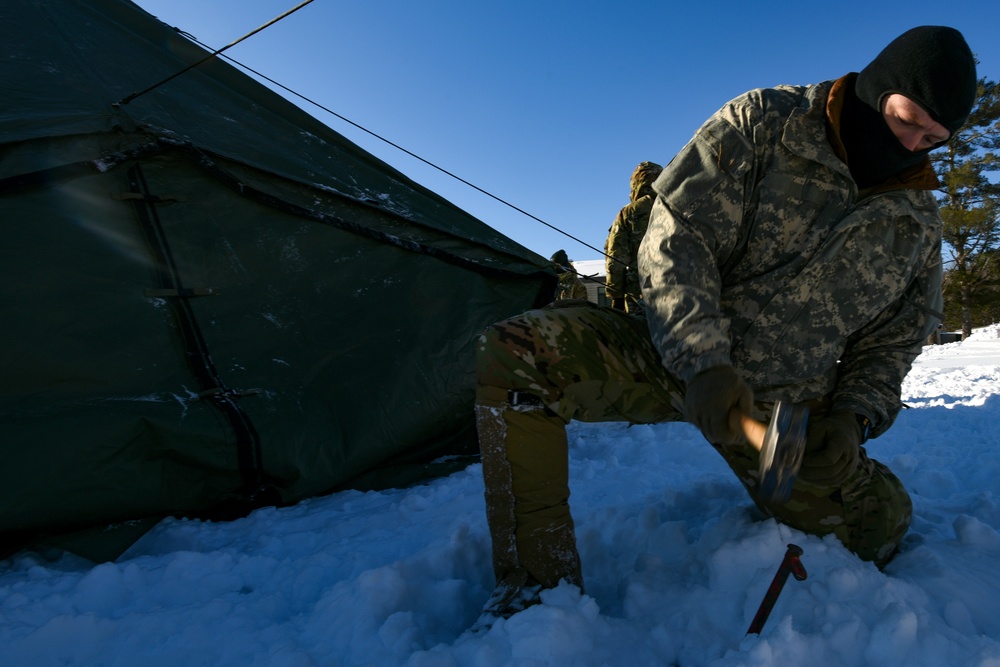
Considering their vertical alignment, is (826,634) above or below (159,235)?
below

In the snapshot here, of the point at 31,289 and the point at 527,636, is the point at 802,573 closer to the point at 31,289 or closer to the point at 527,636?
the point at 527,636

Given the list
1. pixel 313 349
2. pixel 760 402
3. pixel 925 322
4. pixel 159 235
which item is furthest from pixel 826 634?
pixel 159 235

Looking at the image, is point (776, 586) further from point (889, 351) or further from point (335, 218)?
point (335, 218)

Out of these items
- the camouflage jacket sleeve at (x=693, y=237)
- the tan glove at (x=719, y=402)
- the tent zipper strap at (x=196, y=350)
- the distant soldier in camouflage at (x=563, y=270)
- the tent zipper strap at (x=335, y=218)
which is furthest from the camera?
the distant soldier in camouflage at (x=563, y=270)

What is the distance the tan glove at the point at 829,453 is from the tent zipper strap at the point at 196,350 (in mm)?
2009

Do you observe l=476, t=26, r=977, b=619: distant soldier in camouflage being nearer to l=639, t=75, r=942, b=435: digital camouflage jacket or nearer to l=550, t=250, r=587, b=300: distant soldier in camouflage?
l=639, t=75, r=942, b=435: digital camouflage jacket

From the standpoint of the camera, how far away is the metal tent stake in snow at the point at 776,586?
47.6 inches

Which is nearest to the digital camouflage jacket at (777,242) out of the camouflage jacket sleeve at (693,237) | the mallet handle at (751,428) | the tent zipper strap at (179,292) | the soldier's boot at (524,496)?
the camouflage jacket sleeve at (693,237)

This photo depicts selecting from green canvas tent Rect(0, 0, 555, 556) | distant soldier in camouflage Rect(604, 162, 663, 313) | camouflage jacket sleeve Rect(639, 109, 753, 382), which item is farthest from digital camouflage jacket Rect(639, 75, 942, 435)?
distant soldier in camouflage Rect(604, 162, 663, 313)

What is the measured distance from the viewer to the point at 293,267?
277 centimetres

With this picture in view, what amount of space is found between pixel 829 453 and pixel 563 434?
678 millimetres

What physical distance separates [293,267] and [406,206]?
0.70 meters

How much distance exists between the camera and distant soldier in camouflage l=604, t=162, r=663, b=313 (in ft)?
15.3

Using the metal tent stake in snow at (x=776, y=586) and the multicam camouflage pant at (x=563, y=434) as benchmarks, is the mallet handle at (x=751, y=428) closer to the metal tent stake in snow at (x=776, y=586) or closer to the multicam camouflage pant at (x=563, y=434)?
the metal tent stake in snow at (x=776, y=586)
